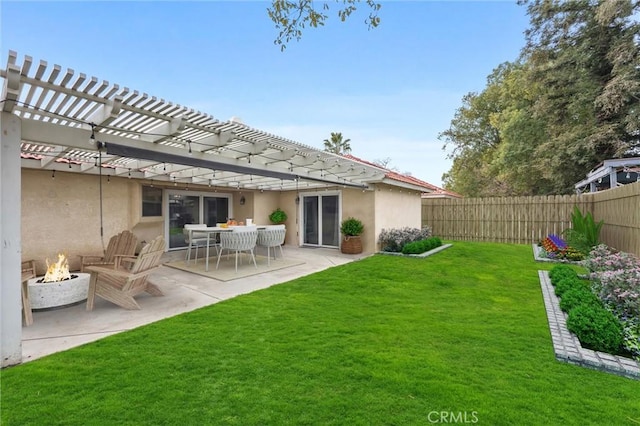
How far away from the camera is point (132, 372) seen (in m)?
2.87

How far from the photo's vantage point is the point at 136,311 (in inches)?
187

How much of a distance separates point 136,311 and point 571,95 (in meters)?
20.4

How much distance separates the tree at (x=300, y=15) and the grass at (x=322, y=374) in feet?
12.3

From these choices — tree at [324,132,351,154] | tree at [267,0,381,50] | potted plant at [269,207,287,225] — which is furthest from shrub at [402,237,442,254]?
tree at [324,132,351,154]

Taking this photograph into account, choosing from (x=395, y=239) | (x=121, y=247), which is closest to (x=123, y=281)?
(x=121, y=247)

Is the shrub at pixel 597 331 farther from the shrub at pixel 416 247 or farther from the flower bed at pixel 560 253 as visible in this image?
the shrub at pixel 416 247

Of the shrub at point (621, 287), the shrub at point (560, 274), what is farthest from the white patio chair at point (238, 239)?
the shrub at point (621, 287)

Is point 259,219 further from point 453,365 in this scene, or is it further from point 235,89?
point 453,365

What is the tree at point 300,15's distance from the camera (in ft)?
11.6

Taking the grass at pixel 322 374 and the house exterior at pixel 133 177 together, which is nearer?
the grass at pixel 322 374

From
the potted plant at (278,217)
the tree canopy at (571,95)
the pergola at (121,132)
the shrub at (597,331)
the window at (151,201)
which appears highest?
the tree canopy at (571,95)

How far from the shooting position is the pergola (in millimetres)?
2908

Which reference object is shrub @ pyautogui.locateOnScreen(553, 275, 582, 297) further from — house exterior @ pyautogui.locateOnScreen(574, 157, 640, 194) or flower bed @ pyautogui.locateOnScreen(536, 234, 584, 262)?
house exterior @ pyautogui.locateOnScreen(574, 157, 640, 194)

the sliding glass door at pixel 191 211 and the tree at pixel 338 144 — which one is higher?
the tree at pixel 338 144
